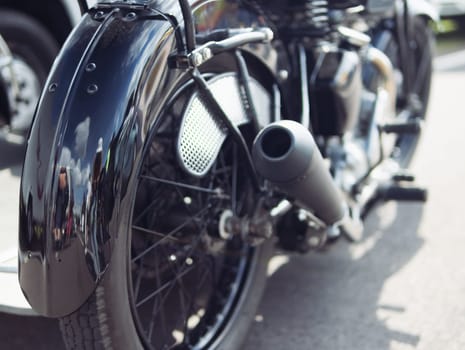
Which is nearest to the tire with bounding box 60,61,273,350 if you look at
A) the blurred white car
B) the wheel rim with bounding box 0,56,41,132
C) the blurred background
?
the blurred background

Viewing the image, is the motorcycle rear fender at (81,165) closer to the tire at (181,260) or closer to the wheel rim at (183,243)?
the tire at (181,260)

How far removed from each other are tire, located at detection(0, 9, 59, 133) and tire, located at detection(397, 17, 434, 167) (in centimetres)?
195

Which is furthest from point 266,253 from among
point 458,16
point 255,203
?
point 458,16

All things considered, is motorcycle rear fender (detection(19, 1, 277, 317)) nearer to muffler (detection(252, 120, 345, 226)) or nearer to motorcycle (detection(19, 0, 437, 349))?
motorcycle (detection(19, 0, 437, 349))

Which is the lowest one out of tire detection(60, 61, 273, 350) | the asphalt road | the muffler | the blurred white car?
the blurred white car

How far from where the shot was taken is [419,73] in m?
3.76

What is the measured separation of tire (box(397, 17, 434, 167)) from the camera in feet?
12.0

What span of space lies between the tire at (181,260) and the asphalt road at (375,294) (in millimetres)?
233

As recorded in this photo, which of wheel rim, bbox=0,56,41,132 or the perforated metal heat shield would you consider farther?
wheel rim, bbox=0,56,41,132

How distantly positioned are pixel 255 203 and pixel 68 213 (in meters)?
0.77

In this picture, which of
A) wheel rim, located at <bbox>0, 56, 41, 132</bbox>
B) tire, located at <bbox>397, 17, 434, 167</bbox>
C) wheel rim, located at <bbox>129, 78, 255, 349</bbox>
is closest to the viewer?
wheel rim, located at <bbox>129, 78, 255, 349</bbox>

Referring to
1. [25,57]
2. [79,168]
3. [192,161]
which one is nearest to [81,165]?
[79,168]

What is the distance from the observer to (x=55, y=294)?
1529 millimetres

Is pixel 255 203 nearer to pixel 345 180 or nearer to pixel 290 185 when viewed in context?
pixel 290 185
